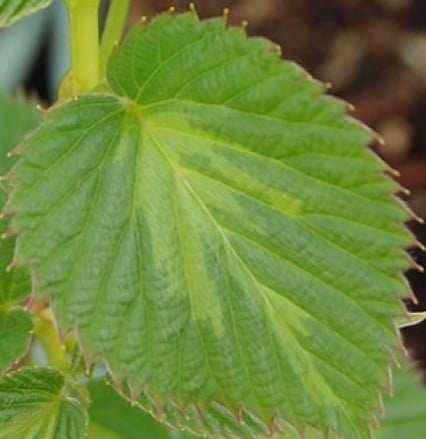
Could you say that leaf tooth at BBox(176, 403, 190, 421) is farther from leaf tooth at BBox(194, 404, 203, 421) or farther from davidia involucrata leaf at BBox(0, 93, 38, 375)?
davidia involucrata leaf at BBox(0, 93, 38, 375)

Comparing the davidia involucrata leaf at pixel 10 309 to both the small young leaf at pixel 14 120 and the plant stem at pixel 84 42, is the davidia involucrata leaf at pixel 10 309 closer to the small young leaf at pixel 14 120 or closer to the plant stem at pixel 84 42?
the plant stem at pixel 84 42

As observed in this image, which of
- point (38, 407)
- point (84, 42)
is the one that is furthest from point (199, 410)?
point (84, 42)

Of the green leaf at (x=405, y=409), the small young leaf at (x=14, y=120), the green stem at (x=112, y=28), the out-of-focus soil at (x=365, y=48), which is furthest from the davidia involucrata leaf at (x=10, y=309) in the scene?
the out-of-focus soil at (x=365, y=48)

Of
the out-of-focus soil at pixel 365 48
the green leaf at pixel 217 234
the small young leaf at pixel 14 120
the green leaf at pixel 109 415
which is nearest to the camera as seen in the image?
the green leaf at pixel 217 234

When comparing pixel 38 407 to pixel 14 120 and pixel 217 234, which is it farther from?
pixel 14 120

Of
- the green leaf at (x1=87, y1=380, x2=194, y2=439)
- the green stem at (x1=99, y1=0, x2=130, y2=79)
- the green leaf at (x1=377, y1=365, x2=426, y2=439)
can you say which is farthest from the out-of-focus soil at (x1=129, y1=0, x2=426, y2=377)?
the green stem at (x1=99, y1=0, x2=130, y2=79)

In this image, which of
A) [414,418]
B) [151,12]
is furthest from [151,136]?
[151,12]
